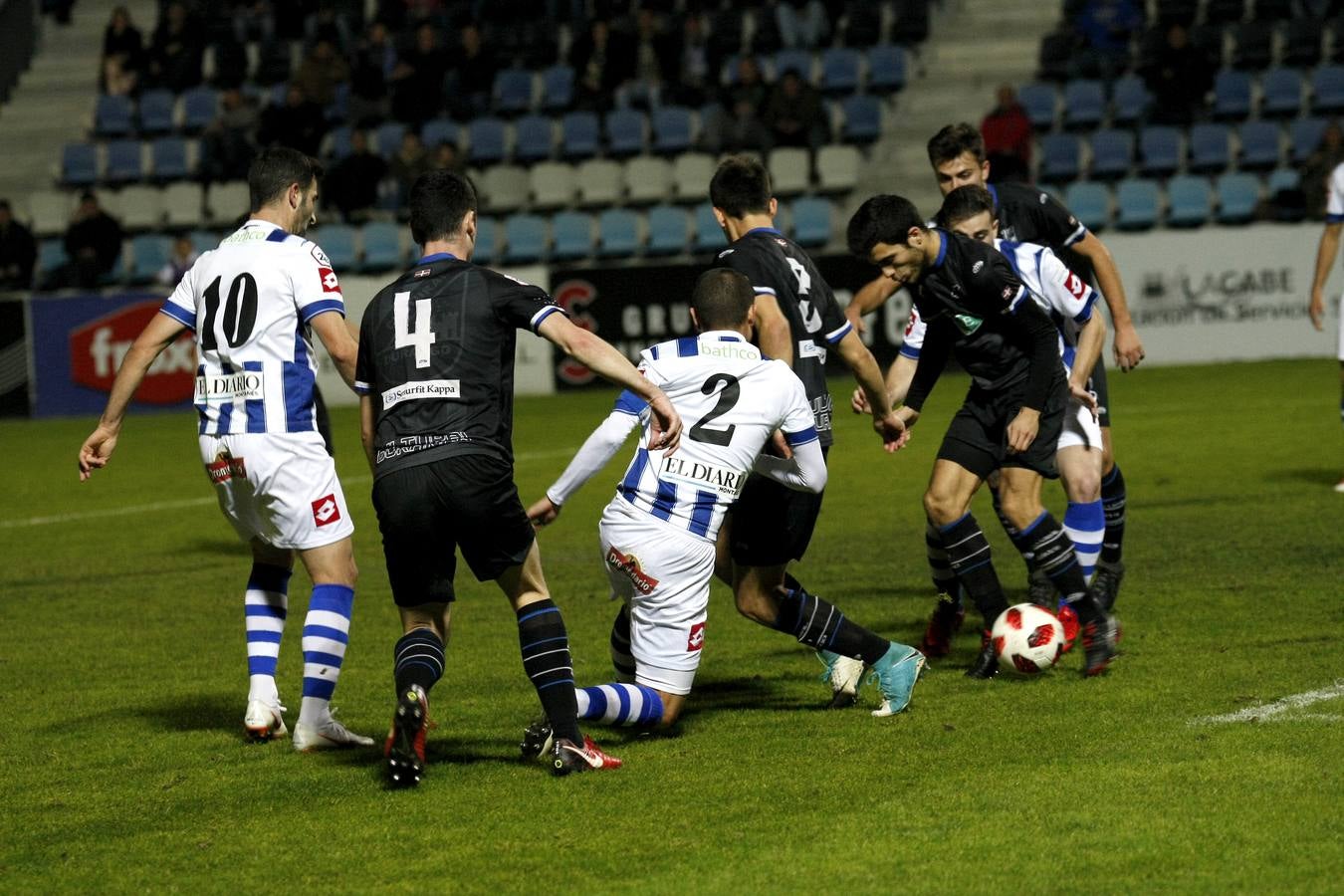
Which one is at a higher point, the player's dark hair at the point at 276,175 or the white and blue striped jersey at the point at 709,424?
the player's dark hair at the point at 276,175

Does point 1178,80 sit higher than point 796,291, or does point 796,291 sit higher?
point 1178,80

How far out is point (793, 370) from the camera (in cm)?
661

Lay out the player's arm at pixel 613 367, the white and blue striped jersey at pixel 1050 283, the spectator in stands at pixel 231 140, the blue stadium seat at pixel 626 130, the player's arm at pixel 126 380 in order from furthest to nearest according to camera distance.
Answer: the spectator in stands at pixel 231 140 → the blue stadium seat at pixel 626 130 → the white and blue striped jersey at pixel 1050 283 → the player's arm at pixel 126 380 → the player's arm at pixel 613 367

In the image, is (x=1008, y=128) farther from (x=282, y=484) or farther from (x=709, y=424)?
(x=282, y=484)

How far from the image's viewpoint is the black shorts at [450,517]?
5.30m

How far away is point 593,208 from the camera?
2431cm

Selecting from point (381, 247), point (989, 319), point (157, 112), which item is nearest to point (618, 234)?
point (381, 247)

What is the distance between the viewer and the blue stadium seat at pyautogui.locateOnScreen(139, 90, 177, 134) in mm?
26734

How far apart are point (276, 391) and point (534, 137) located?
1912 centimetres

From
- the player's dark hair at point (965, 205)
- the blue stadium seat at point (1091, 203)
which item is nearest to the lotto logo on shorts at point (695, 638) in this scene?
the player's dark hair at point (965, 205)

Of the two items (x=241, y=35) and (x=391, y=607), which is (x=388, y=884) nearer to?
(x=391, y=607)

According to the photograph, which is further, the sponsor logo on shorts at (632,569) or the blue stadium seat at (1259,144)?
the blue stadium seat at (1259,144)

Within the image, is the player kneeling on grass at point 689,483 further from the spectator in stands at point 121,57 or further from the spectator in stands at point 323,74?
the spectator in stands at point 121,57

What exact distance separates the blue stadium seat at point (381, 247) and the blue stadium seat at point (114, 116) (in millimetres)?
5925
